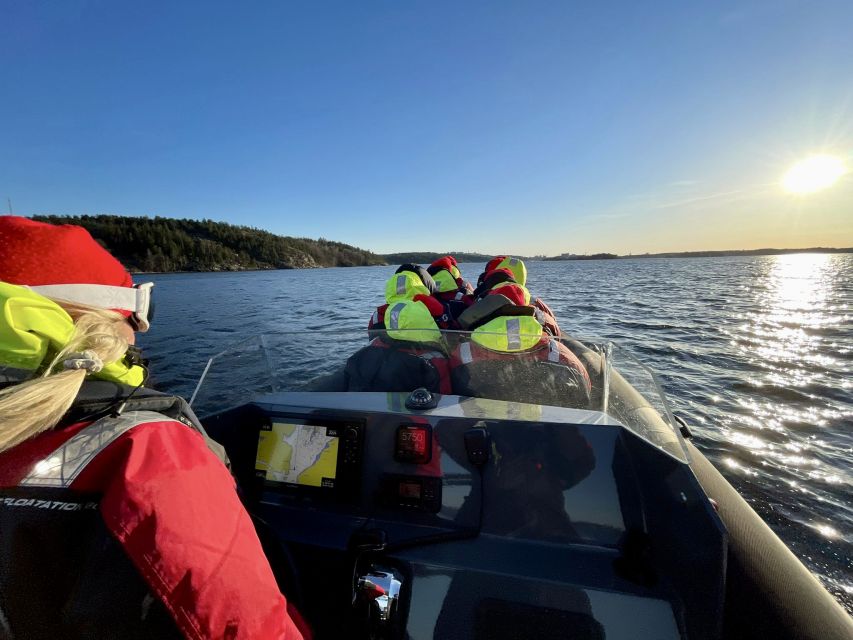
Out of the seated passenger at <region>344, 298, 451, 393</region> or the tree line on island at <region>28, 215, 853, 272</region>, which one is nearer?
the seated passenger at <region>344, 298, 451, 393</region>

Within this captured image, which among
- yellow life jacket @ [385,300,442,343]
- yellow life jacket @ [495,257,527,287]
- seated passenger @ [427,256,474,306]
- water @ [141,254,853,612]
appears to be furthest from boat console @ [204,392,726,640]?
yellow life jacket @ [495,257,527,287]

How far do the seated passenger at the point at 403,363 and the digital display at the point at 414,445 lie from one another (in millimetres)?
649

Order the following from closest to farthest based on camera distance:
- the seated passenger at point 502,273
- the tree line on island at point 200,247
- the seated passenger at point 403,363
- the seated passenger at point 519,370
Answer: the seated passenger at point 519,370, the seated passenger at point 403,363, the seated passenger at point 502,273, the tree line on island at point 200,247

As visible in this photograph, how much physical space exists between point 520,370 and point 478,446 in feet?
2.05

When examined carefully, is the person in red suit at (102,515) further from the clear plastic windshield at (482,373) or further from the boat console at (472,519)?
the clear plastic windshield at (482,373)

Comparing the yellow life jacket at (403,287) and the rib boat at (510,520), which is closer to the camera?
the rib boat at (510,520)

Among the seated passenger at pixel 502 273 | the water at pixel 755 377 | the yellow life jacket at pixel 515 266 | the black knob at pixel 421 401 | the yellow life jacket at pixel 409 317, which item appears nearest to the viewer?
the black knob at pixel 421 401

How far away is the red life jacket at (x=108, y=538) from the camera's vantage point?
0.70 metres

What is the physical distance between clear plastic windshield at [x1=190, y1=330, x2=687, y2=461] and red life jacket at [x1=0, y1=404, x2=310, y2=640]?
130 centimetres

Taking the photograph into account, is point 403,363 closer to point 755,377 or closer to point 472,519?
point 472,519

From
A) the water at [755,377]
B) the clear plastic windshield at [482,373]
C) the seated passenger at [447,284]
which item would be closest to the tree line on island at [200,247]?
the water at [755,377]

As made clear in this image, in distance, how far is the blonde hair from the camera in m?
0.71

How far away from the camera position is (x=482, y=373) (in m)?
2.28

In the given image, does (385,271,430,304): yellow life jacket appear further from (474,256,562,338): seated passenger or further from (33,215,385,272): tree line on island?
(33,215,385,272): tree line on island
